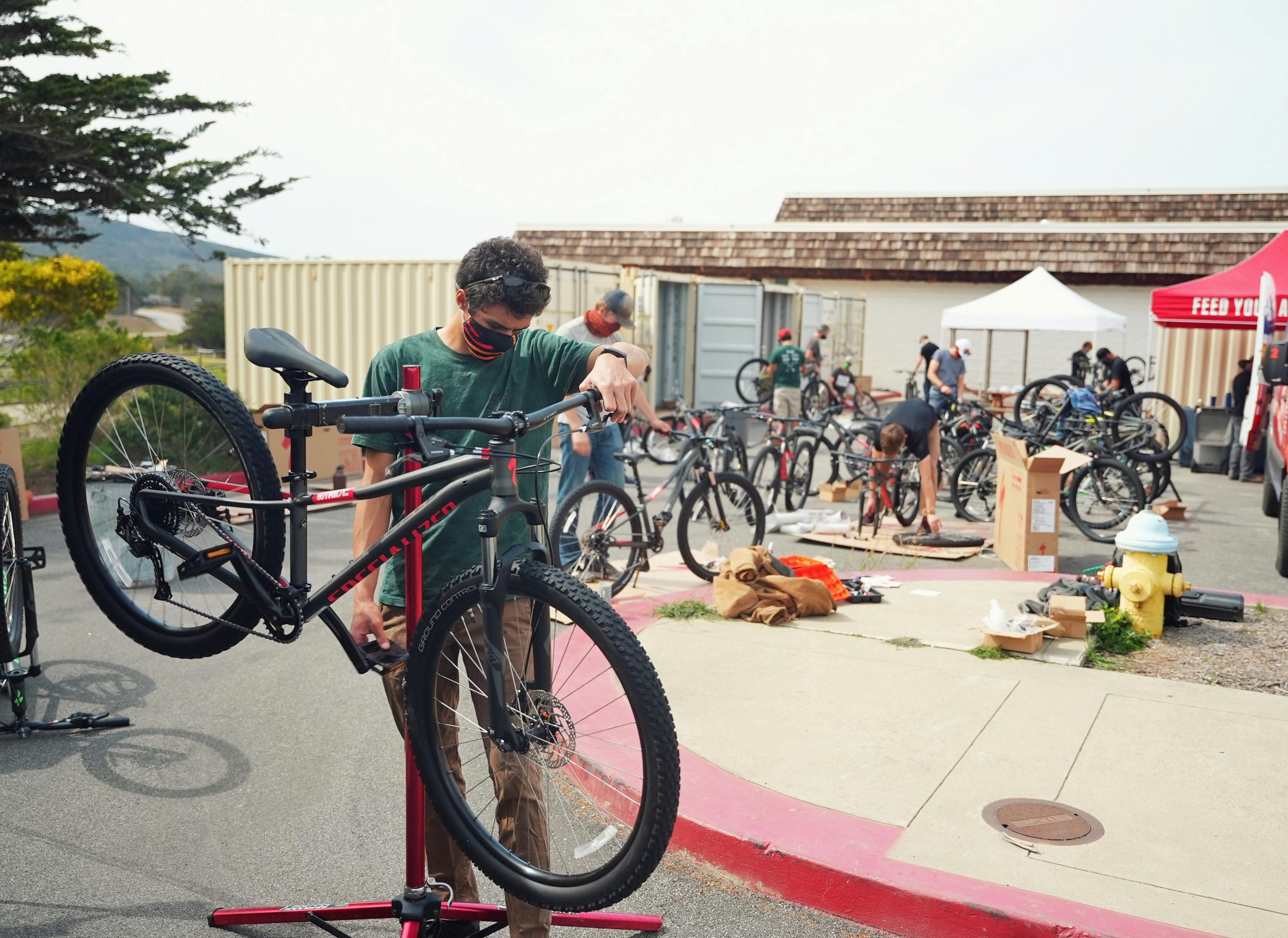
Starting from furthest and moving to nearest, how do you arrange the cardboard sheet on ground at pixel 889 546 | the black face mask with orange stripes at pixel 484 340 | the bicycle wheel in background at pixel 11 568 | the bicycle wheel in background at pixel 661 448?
the bicycle wheel in background at pixel 661 448 < the cardboard sheet on ground at pixel 889 546 < the bicycle wheel in background at pixel 11 568 < the black face mask with orange stripes at pixel 484 340

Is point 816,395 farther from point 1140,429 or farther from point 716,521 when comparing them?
point 716,521

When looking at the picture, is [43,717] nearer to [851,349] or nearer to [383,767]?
[383,767]

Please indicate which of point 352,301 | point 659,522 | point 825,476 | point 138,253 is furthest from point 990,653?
point 138,253

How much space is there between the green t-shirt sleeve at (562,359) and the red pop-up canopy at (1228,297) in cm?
1301

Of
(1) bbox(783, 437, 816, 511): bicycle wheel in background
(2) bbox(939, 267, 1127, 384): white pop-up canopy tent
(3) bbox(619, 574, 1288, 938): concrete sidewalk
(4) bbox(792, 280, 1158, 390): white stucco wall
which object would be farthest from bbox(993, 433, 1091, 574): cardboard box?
(4) bbox(792, 280, 1158, 390): white stucco wall

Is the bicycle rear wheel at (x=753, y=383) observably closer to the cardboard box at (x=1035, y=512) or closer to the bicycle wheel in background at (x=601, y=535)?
the cardboard box at (x=1035, y=512)

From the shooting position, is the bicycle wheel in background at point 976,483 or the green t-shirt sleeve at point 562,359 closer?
the green t-shirt sleeve at point 562,359

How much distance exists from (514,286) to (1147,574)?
16.3ft

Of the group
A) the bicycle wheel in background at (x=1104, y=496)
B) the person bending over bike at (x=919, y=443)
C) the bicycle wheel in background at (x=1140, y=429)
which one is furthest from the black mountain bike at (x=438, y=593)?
the bicycle wheel in background at (x=1140, y=429)

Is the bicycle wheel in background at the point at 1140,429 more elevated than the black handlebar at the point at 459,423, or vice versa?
the black handlebar at the point at 459,423

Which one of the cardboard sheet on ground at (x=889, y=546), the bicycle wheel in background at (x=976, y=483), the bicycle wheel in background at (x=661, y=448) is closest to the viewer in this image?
the cardboard sheet on ground at (x=889, y=546)

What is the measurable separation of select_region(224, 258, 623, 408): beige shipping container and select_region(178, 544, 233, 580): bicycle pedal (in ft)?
44.1

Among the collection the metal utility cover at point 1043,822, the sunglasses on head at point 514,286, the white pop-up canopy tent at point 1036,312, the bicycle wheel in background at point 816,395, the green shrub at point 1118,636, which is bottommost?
the metal utility cover at point 1043,822

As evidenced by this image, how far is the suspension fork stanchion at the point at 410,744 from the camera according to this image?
297 cm
